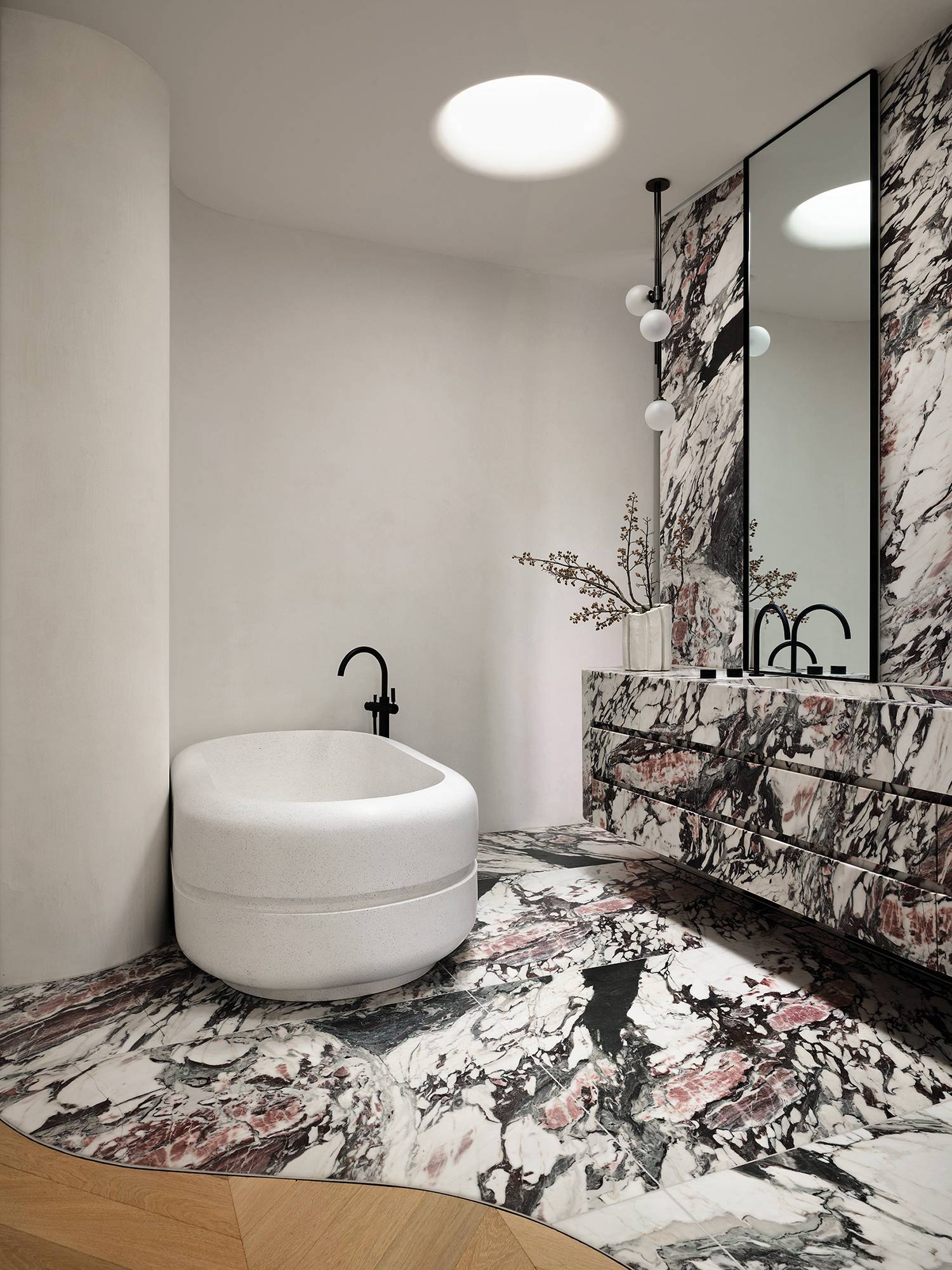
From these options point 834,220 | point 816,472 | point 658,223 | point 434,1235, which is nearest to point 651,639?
point 816,472

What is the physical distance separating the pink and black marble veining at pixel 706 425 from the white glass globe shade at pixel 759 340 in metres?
0.06

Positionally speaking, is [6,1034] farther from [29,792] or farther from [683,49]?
[683,49]

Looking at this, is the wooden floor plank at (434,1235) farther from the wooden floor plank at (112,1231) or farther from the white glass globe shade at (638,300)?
the white glass globe shade at (638,300)

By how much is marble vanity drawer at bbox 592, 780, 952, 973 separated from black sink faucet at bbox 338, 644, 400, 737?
0.90 metres

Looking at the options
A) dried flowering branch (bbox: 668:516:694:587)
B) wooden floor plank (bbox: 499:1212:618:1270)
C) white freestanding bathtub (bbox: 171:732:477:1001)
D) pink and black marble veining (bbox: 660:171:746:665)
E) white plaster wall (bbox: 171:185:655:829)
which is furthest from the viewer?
dried flowering branch (bbox: 668:516:694:587)

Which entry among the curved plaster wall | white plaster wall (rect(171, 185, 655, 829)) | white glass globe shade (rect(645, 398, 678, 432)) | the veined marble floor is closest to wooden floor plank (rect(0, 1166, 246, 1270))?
the veined marble floor

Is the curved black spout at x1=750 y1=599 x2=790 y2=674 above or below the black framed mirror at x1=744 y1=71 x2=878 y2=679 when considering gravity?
below

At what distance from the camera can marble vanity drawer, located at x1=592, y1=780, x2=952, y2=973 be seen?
5.90ft

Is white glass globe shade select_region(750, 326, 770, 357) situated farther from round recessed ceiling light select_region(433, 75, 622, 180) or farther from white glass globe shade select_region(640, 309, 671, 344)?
round recessed ceiling light select_region(433, 75, 622, 180)

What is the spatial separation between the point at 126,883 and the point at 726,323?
9.15ft

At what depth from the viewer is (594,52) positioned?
2.33m

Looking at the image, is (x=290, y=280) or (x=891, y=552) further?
(x=290, y=280)

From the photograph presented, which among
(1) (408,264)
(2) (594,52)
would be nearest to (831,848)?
(2) (594,52)

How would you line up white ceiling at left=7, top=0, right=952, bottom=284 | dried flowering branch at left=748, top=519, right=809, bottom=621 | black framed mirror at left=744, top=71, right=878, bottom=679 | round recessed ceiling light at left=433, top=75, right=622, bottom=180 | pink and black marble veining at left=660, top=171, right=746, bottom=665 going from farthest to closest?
pink and black marble veining at left=660, top=171, right=746, bottom=665 < dried flowering branch at left=748, top=519, right=809, bottom=621 < round recessed ceiling light at left=433, top=75, right=622, bottom=180 < black framed mirror at left=744, top=71, right=878, bottom=679 < white ceiling at left=7, top=0, right=952, bottom=284
